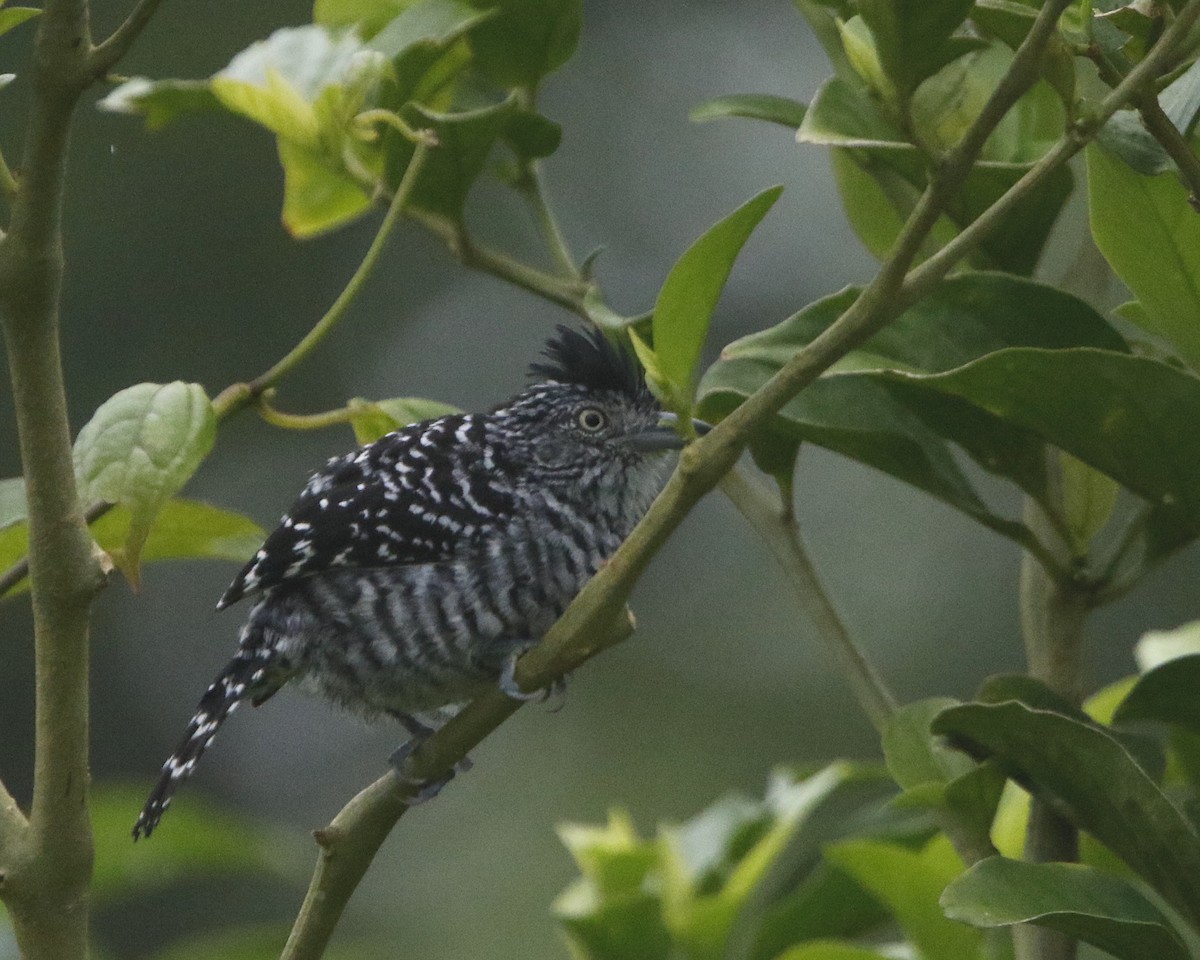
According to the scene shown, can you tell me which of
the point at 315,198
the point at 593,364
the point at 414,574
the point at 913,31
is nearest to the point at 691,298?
the point at 913,31

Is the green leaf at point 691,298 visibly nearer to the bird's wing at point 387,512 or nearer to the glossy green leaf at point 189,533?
the glossy green leaf at point 189,533

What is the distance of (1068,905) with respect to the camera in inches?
65.8

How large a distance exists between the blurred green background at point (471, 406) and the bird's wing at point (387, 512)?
215 inches

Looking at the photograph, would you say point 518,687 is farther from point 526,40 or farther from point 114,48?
point 526,40

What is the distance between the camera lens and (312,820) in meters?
9.98

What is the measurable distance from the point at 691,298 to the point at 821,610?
2.00 ft

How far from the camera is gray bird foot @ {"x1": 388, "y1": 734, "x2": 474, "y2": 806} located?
186 cm

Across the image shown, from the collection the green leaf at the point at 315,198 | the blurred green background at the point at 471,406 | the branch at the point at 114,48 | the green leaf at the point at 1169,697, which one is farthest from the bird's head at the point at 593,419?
the blurred green background at the point at 471,406

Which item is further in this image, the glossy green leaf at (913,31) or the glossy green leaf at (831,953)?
the glossy green leaf at (831,953)

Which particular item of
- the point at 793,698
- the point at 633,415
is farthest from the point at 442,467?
the point at 793,698

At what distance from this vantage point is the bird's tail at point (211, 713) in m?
2.69

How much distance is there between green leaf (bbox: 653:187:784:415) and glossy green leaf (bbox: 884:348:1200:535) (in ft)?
0.75

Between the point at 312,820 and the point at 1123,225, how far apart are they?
883 centimetres

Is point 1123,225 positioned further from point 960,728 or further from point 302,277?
point 302,277
